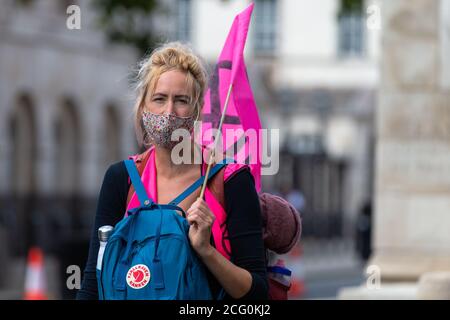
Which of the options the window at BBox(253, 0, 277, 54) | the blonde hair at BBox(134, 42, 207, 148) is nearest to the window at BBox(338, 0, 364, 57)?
the window at BBox(253, 0, 277, 54)

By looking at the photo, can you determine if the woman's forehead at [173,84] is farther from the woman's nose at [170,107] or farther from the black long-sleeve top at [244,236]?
the black long-sleeve top at [244,236]

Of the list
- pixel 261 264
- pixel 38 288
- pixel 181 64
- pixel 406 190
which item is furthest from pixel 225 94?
pixel 38 288

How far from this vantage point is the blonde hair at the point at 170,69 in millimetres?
4465

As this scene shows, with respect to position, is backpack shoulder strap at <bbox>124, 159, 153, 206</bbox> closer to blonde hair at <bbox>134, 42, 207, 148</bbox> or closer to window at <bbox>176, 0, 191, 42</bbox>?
blonde hair at <bbox>134, 42, 207, 148</bbox>

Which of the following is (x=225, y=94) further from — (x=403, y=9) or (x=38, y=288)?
(x=38, y=288)

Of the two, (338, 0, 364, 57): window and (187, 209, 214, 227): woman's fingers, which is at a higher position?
(338, 0, 364, 57): window

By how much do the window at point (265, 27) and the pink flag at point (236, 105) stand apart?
173 feet

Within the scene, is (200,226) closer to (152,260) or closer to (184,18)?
(152,260)

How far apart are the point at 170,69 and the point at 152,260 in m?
0.58

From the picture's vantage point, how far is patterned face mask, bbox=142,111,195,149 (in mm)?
4406

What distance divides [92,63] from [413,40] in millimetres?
24101

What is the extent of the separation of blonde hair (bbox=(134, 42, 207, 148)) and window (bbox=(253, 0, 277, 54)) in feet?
174

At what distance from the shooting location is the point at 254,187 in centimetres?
437

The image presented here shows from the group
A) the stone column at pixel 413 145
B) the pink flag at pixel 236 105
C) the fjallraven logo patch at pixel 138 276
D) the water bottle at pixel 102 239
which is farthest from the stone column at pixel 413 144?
the fjallraven logo patch at pixel 138 276
